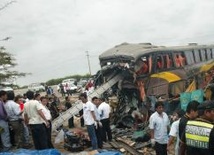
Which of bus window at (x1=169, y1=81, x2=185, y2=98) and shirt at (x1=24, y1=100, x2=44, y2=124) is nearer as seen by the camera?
shirt at (x1=24, y1=100, x2=44, y2=124)

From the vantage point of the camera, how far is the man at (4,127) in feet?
36.9

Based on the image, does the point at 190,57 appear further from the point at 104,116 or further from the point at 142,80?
the point at 104,116

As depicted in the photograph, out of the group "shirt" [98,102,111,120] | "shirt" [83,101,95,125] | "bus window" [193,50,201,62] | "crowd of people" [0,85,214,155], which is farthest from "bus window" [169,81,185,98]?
"shirt" [83,101,95,125]

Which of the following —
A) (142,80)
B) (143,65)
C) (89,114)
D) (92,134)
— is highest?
(143,65)

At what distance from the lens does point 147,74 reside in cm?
1612

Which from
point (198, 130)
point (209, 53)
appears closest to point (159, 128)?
point (198, 130)

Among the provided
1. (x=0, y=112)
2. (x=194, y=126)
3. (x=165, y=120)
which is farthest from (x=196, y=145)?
(x=0, y=112)

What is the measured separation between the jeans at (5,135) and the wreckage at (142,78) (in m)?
4.03

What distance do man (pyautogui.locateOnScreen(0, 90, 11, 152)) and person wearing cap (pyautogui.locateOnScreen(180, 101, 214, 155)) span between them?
7.01m

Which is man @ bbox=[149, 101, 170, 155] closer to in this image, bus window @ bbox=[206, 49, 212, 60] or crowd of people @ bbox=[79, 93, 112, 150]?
crowd of people @ bbox=[79, 93, 112, 150]

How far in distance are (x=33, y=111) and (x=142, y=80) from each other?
645 centimetres

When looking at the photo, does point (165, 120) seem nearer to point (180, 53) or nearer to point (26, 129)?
point (26, 129)

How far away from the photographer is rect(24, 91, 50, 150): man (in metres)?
10.5

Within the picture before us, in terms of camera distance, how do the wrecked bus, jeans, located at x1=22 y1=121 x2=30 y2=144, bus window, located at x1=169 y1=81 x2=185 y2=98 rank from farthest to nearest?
bus window, located at x1=169 y1=81 x2=185 y2=98
the wrecked bus
jeans, located at x1=22 y1=121 x2=30 y2=144
